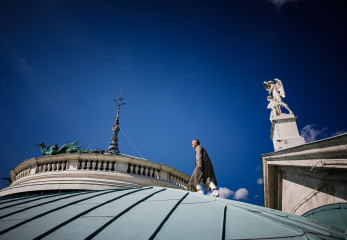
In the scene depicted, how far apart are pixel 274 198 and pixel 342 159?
5.21 meters

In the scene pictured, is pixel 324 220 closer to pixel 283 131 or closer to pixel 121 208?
pixel 283 131

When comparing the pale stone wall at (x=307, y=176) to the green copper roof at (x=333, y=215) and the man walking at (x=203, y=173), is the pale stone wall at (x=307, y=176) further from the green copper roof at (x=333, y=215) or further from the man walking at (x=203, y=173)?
the man walking at (x=203, y=173)

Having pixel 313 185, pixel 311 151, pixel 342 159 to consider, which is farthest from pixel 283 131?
pixel 342 159

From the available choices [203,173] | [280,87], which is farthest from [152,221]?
[280,87]

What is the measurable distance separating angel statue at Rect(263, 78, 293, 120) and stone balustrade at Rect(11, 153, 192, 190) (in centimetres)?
673

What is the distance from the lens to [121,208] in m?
4.06

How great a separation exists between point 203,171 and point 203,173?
0.20ft

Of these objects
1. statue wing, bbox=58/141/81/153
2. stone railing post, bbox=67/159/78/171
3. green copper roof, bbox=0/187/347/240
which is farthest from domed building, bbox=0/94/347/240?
statue wing, bbox=58/141/81/153

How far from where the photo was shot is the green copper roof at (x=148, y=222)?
9.38 feet

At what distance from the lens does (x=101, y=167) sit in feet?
38.9

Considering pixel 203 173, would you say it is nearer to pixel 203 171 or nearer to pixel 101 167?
pixel 203 171

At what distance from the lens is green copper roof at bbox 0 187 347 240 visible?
2.86 m

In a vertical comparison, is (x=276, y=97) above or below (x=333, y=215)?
above

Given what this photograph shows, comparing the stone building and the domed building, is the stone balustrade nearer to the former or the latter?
the stone building
